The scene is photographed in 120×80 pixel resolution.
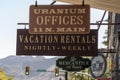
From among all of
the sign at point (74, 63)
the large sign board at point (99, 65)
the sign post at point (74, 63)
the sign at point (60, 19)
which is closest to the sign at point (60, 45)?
the sign at point (60, 19)

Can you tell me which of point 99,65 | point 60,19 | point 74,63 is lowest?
point 99,65

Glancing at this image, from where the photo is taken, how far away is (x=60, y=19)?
14.4 m

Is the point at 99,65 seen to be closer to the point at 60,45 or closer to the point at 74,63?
the point at 74,63

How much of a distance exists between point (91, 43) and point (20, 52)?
Result: 6.75ft

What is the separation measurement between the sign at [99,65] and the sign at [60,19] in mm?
8453

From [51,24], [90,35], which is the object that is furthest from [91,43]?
[51,24]

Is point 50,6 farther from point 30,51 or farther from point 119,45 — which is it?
point 119,45

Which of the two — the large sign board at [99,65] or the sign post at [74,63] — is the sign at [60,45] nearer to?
the sign post at [74,63]

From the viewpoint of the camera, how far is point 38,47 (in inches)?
584

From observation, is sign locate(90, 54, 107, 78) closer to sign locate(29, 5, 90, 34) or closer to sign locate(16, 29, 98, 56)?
sign locate(16, 29, 98, 56)

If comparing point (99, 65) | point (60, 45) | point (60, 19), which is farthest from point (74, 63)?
point (99, 65)

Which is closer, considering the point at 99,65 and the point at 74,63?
the point at 74,63

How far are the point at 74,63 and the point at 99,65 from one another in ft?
17.3

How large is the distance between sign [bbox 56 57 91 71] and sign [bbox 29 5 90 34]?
10.3 ft
